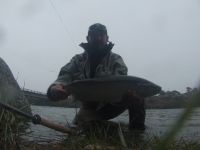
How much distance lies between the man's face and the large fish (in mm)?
1034

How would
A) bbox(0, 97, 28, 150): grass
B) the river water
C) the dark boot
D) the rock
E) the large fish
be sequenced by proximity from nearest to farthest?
bbox(0, 97, 28, 150): grass
the river water
the large fish
the dark boot
the rock

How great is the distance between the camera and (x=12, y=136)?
3.96m

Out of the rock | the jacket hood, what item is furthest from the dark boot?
the rock

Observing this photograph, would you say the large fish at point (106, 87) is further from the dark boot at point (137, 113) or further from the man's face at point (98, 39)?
the man's face at point (98, 39)

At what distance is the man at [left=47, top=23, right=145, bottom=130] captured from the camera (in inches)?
235

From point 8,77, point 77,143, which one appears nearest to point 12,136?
point 77,143

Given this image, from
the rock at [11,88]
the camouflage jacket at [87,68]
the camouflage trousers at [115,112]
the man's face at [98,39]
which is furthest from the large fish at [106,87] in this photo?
the rock at [11,88]

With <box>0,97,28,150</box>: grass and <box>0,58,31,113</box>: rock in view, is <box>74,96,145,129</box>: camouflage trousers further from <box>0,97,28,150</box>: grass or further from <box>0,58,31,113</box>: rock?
<box>0,97,28,150</box>: grass

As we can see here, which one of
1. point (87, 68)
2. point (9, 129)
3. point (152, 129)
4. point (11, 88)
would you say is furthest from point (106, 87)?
point (11, 88)

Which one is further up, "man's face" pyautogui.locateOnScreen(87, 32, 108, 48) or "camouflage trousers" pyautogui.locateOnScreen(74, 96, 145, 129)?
"man's face" pyautogui.locateOnScreen(87, 32, 108, 48)

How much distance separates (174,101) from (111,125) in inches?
539

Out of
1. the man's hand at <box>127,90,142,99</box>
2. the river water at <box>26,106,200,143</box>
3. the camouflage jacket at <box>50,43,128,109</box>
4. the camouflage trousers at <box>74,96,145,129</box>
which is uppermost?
the camouflage jacket at <box>50,43,128,109</box>

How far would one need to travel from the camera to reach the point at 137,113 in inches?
234

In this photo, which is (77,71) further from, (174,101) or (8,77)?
(174,101)
